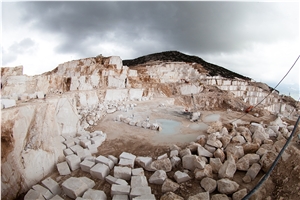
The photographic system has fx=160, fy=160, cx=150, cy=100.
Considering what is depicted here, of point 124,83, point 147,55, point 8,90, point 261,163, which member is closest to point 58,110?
point 261,163

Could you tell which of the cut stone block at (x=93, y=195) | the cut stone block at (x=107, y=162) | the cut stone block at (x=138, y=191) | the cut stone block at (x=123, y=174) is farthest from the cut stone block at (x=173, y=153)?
the cut stone block at (x=93, y=195)

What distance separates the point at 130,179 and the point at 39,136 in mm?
2286

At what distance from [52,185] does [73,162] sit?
2.19 ft

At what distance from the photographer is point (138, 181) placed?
3.26m

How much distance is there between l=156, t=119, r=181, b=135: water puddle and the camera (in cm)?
635

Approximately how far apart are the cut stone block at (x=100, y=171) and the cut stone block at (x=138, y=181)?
2.13 feet

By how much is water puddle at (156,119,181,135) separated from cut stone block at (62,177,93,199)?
359 cm

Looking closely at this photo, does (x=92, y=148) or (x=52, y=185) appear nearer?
(x=52, y=185)

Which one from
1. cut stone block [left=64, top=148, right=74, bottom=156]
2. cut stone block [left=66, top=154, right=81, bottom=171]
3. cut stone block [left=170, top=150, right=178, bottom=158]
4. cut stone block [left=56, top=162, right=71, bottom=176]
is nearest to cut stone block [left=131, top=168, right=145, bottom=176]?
cut stone block [left=170, top=150, right=178, bottom=158]

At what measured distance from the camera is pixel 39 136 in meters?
3.65

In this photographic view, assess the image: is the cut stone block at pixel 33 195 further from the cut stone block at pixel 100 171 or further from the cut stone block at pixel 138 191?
the cut stone block at pixel 138 191

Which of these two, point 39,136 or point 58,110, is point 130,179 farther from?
point 58,110

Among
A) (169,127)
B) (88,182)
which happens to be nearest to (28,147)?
(88,182)

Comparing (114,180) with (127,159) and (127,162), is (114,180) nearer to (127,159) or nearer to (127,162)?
(127,162)
